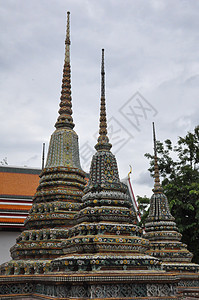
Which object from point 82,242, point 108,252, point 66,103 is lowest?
point 108,252

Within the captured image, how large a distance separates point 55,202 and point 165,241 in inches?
202

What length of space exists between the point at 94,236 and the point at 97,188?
1.51 metres

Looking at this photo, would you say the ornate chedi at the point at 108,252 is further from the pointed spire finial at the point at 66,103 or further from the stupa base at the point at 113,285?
the pointed spire finial at the point at 66,103

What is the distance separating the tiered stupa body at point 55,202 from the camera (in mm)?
9953

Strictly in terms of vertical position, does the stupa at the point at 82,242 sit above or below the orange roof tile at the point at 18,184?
below

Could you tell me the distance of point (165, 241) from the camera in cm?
1334

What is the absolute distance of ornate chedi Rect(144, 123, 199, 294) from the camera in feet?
41.4

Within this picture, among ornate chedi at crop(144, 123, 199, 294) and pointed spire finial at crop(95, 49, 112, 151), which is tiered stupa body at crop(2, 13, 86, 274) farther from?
ornate chedi at crop(144, 123, 199, 294)

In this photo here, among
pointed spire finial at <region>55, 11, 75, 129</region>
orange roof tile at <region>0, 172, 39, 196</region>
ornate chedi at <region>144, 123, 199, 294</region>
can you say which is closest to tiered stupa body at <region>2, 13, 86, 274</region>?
pointed spire finial at <region>55, 11, 75, 129</region>

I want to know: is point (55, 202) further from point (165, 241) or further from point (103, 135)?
point (165, 241)

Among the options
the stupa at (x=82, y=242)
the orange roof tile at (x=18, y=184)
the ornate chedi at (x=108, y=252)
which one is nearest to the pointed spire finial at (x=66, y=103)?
the stupa at (x=82, y=242)

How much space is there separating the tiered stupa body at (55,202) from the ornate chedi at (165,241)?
3.98 meters

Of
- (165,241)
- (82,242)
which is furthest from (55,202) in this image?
(165,241)

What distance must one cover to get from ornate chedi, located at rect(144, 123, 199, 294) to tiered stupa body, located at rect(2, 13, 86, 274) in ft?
13.1
